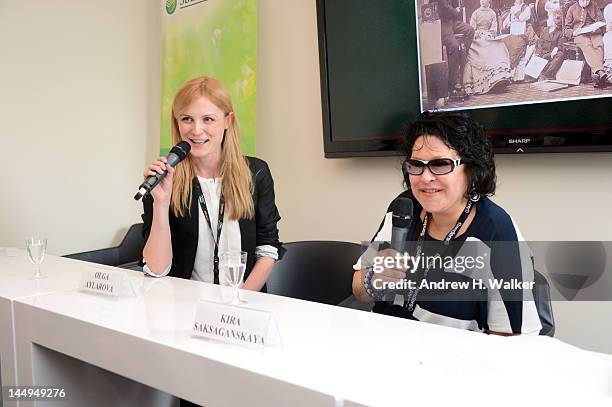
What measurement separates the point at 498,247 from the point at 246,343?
0.76 m

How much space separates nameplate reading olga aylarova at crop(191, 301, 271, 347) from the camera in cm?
113

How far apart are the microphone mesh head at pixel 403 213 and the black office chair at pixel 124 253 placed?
2241 millimetres

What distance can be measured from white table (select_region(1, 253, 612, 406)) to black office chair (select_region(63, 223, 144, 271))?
6.12 ft

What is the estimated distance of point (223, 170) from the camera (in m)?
1.99

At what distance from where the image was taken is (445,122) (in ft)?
5.31

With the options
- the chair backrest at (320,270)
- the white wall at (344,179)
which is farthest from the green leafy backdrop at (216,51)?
the chair backrest at (320,270)

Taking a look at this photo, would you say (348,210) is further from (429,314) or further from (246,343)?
(246,343)

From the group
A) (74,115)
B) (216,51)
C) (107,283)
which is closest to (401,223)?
A: (107,283)

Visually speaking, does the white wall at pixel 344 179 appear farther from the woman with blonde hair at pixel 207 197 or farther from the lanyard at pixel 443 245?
the woman with blonde hair at pixel 207 197

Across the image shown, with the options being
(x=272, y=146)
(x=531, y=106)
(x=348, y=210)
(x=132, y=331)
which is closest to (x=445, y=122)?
(x=531, y=106)

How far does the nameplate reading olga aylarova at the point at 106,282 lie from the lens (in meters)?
1.58

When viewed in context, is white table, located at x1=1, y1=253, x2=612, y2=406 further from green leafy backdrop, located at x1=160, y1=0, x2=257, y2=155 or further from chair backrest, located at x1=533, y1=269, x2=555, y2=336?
green leafy backdrop, located at x1=160, y1=0, x2=257, y2=155

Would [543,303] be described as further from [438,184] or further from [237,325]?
[237,325]

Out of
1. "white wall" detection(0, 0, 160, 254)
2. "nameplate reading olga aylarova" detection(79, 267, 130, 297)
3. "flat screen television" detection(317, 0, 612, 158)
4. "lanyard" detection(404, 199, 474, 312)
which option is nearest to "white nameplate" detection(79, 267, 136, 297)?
"nameplate reading olga aylarova" detection(79, 267, 130, 297)
